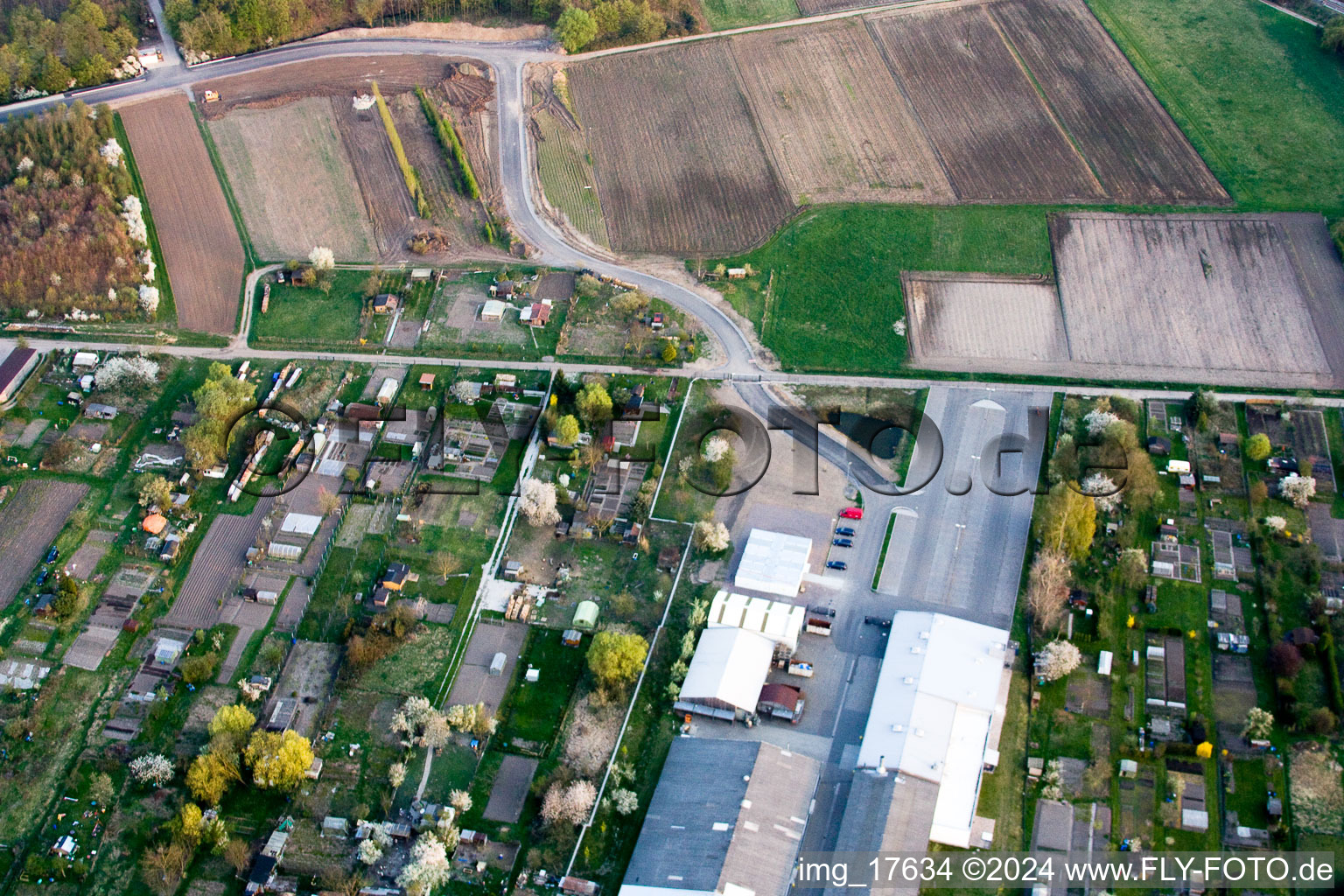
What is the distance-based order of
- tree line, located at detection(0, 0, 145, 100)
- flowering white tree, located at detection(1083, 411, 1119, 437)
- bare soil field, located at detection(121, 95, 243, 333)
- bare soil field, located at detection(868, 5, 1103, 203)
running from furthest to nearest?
tree line, located at detection(0, 0, 145, 100), bare soil field, located at detection(868, 5, 1103, 203), bare soil field, located at detection(121, 95, 243, 333), flowering white tree, located at detection(1083, 411, 1119, 437)

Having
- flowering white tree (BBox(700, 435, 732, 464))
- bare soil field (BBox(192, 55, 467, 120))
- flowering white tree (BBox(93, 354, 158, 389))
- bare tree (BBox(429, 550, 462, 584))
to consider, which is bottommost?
bare tree (BBox(429, 550, 462, 584))

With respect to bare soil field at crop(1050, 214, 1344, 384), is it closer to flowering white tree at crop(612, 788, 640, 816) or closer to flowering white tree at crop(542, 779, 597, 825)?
flowering white tree at crop(612, 788, 640, 816)

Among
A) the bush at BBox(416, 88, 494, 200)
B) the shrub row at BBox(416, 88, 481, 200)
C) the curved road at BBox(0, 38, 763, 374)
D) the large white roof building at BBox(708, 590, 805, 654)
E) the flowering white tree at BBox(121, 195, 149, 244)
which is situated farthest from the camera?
the shrub row at BBox(416, 88, 481, 200)

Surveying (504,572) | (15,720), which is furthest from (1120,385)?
(15,720)

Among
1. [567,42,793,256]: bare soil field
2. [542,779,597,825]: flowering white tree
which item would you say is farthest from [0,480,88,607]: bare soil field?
[567,42,793,256]: bare soil field

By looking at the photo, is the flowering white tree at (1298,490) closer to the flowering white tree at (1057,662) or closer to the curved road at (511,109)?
the flowering white tree at (1057,662)

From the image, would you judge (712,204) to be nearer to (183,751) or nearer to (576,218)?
(576,218)

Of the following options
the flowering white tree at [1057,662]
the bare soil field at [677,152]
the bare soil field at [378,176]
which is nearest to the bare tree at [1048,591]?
the flowering white tree at [1057,662]
